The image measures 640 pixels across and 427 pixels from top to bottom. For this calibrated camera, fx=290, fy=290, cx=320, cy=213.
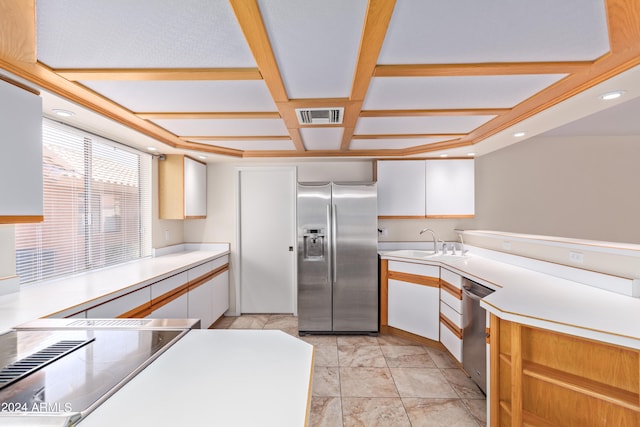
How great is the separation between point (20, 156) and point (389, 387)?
2.87m

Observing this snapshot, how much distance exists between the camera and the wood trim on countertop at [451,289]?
265 centimetres

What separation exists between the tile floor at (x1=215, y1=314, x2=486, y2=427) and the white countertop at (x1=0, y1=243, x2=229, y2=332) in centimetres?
161

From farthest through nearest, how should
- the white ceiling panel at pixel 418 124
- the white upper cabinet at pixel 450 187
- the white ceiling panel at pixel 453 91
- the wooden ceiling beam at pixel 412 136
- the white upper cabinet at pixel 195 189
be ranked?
the white upper cabinet at pixel 450 187 → the white upper cabinet at pixel 195 189 → the wooden ceiling beam at pixel 412 136 → the white ceiling panel at pixel 418 124 → the white ceiling panel at pixel 453 91

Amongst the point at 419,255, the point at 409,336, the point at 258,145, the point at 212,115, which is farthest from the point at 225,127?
the point at 409,336

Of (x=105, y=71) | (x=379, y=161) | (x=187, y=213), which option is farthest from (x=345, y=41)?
(x=187, y=213)

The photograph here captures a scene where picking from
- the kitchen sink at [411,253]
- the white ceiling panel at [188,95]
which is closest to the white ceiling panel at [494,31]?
the white ceiling panel at [188,95]

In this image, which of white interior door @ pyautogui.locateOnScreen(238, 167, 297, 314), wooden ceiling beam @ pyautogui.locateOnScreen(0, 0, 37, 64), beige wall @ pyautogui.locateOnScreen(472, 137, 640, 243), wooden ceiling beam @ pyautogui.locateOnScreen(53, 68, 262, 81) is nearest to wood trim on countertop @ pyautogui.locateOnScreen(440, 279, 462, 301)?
beige wall @ pyautogui.locateOnScreen(472, 137, 640, 243)

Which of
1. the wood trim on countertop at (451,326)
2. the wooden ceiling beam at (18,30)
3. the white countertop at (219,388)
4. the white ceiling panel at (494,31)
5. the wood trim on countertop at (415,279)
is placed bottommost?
the wood trim on countertop at (451,326)

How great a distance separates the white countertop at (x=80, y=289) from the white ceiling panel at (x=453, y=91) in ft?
6.83

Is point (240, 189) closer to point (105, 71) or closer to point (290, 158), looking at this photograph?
point (290, 158)

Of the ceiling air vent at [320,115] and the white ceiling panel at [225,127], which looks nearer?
the ceiling air vent at [320,115]

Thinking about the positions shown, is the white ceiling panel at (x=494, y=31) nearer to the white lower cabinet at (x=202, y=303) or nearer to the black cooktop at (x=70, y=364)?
the black cooktop at (x=70, y=364)

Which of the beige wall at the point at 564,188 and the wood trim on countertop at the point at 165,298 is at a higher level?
the beige wall at the point at 564,188

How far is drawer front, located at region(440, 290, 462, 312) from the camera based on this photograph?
2638 mm
